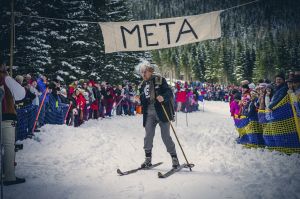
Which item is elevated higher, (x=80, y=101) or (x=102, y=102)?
(x=80, y=101)

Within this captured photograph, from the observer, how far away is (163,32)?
9453mm

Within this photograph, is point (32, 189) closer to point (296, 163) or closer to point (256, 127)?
point (296, 163)

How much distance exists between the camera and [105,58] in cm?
2817

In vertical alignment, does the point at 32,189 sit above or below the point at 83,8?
below

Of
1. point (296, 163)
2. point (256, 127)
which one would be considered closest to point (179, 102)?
point (256, 127)

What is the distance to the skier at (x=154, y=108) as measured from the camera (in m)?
5.59

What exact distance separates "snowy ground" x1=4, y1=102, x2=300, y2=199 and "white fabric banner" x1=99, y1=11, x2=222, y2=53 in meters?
3.56

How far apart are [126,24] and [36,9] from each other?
14026mm

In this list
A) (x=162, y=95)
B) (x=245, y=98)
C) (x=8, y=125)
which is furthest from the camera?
(x=245, y=98)

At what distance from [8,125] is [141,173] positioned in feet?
8.14

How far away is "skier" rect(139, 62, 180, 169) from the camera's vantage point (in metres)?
5.59

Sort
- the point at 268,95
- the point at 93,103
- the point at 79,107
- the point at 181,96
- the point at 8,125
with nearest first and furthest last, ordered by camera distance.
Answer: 1. the point at 8,125
2. the point at 268,95
3. the point at 79,107
4. the point at 93,103
5. the point at 181,96

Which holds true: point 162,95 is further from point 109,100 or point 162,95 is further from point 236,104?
point 109,100

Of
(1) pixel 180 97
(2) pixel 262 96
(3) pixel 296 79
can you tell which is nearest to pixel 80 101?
(2) pixel 262 96
